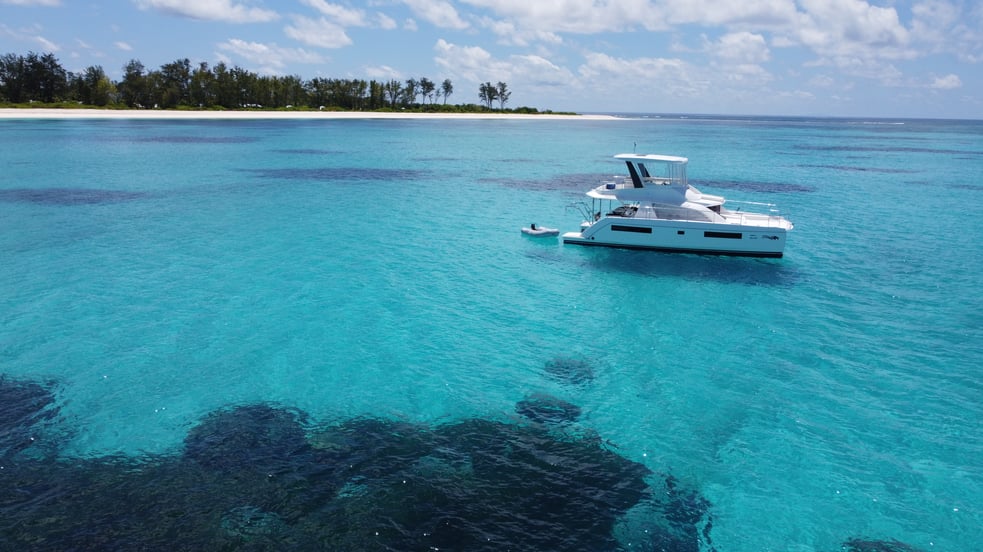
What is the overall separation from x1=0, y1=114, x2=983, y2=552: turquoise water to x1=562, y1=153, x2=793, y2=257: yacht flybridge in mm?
1306

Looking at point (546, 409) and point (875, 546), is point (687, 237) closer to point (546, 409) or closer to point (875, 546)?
point (546, 409)

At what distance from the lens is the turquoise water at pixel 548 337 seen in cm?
1748

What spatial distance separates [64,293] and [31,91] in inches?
8456

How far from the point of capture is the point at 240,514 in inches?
577

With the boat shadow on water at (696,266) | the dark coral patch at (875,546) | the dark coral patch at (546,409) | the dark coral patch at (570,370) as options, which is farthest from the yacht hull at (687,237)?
the dark coral patch at (875,546)

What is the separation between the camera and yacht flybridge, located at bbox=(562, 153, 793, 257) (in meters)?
39.5

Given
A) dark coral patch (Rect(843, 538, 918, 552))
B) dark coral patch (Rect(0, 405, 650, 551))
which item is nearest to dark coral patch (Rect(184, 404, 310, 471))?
dark coral patch (Rect(0, 405, 650, 551))

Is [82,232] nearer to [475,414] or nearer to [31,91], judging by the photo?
[475,414]

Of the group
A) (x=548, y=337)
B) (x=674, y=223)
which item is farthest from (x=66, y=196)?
(x=674, y=223)

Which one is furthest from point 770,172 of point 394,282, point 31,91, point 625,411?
point 31,91

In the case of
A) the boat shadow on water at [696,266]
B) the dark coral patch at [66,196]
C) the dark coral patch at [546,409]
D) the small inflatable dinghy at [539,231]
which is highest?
the small inflatable dinghy at [539,231]

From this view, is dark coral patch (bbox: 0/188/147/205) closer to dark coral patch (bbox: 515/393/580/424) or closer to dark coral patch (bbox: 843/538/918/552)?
dark coral patch (bbox: 515/393/580/424)

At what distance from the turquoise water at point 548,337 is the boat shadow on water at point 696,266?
26 centimetres

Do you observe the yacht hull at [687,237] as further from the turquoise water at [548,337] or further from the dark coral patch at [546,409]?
the dark coral patch at [546,409]
